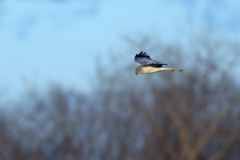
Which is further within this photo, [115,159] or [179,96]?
[115,159]

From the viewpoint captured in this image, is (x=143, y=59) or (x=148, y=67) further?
(x=143, y=59)

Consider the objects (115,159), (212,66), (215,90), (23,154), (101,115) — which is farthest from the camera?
(101,115)

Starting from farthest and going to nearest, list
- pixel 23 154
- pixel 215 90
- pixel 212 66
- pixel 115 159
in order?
pixel 115 159 → pixel 23 154 → pixel 215 90 → pixel 212 66

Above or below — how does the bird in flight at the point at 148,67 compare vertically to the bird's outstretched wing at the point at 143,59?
below

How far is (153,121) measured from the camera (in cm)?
5375

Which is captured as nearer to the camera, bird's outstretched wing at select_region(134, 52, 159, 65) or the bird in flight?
the bird in flight

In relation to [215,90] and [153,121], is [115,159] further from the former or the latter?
[215,90]

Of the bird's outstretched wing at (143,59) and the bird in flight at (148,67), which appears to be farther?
the bird's outstretched wing at (143,59)

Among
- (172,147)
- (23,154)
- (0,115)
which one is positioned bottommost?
(172,147)

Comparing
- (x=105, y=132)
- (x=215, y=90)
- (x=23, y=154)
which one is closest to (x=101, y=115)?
(x=105, y=132)

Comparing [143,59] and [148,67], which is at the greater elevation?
[143,59]

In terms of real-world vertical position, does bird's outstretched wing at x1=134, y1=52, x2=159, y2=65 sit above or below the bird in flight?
above

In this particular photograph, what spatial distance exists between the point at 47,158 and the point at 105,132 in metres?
6.81

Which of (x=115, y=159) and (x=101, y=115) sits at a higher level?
(x=101, y=115)
